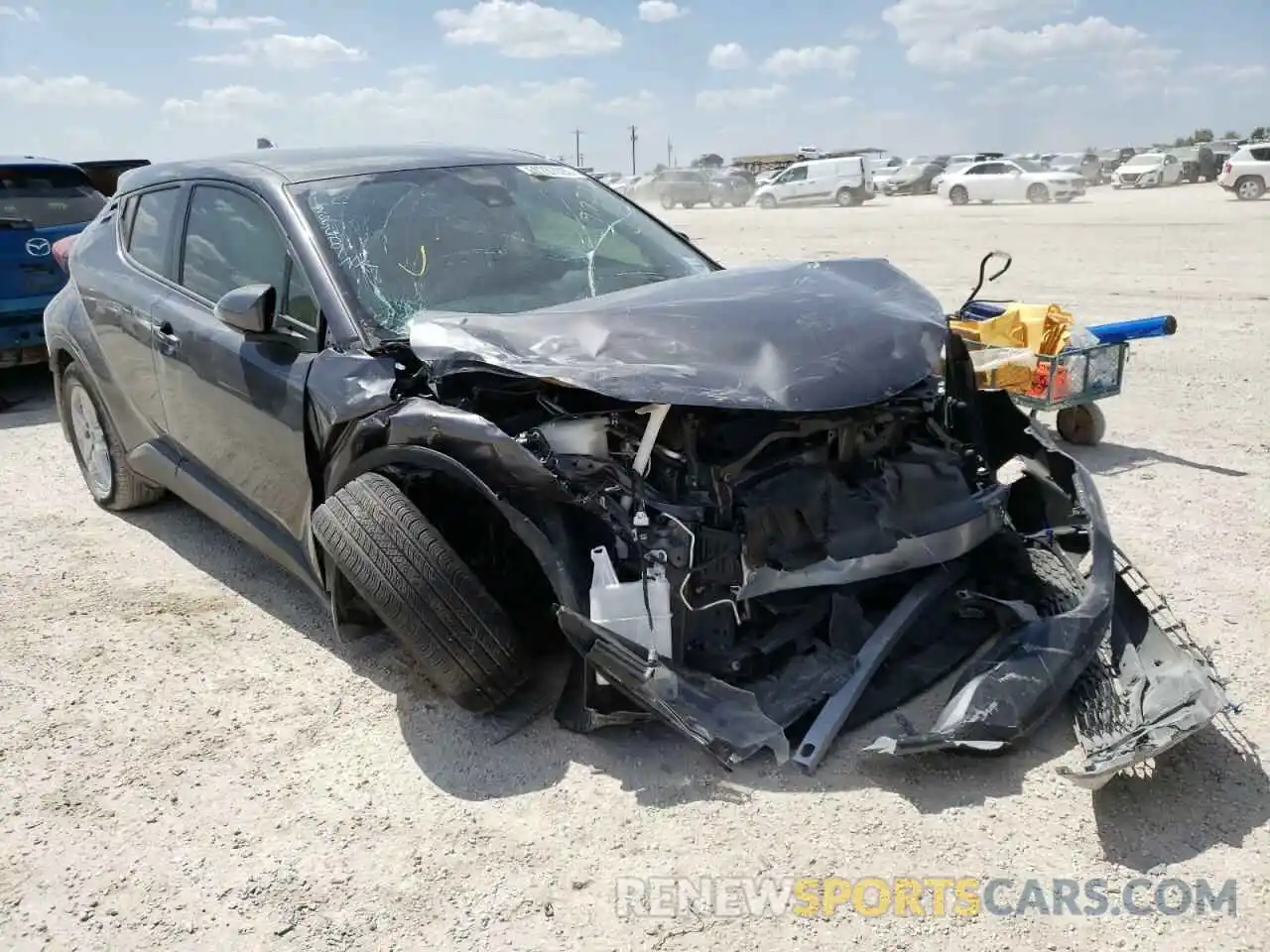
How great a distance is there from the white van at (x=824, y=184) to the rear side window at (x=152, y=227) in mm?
33005

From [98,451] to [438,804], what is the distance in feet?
11.4

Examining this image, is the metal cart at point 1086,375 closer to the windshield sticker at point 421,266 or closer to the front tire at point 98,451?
the windshield sticker at point 421,266

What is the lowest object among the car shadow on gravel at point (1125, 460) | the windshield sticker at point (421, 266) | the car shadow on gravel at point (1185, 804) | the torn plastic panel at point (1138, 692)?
the car shadow on gravel at point (1185, 804)

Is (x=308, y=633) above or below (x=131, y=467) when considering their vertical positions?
below

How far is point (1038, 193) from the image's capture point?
3253 centimetres

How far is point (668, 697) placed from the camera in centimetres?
286

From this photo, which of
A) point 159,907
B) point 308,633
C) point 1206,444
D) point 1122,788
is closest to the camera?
point 159,907

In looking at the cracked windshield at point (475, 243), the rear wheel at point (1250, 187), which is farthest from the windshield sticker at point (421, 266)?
the rear wheel at point (1250, 187)

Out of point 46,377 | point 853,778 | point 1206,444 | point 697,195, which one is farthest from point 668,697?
point 697,195

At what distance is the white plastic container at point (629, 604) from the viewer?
2.90 metres

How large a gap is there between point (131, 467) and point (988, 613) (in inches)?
154

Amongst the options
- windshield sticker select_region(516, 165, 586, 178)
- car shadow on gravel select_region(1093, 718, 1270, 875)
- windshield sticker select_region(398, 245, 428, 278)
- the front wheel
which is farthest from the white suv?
windshield sticker select_region(398, 245, 428, 278)

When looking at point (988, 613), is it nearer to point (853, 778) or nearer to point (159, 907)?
point (853, 778)

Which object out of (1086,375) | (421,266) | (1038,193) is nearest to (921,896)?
(421,266)
